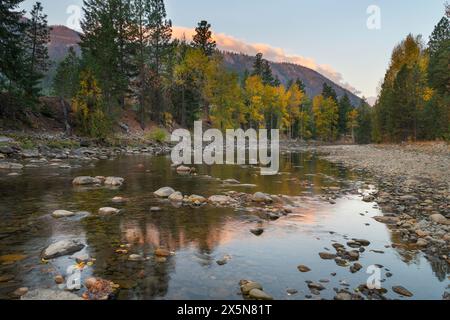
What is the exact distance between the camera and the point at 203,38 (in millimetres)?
66188

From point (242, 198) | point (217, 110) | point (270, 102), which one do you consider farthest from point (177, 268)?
point (270, 102)

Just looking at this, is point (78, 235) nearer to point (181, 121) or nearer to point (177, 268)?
point (177, 268)

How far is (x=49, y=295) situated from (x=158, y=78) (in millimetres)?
51570

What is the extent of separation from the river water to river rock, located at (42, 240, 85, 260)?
19 cm

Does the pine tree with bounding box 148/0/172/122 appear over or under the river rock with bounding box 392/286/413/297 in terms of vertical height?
over

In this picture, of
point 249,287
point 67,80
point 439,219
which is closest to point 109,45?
point 67,80

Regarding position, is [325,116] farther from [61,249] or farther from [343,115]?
[61,249]

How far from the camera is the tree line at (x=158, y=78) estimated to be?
36.7 metres

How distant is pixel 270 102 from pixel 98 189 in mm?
64870

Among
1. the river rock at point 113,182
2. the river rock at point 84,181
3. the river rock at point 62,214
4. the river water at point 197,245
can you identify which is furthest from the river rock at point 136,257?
the river rock at point 84,181

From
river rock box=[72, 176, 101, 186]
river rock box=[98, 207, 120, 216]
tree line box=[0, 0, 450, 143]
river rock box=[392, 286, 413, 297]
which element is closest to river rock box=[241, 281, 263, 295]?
river rock box=[392, 286, 413, 297]

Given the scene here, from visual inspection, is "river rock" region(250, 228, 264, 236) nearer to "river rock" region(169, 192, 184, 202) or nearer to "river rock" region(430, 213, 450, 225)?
"river rock" region(169, 192, 184, 202)

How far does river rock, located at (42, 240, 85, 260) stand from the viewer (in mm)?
6711

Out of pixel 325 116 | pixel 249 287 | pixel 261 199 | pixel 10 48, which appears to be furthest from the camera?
pixel 325 116
